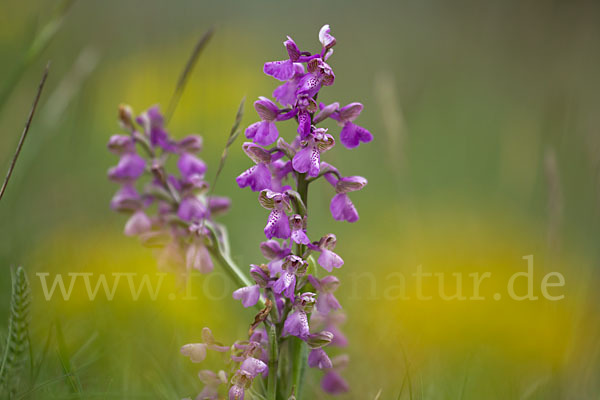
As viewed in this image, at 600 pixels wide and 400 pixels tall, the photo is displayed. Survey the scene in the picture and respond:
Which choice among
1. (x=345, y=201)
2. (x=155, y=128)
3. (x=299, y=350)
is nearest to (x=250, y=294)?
(x=299, y=350)

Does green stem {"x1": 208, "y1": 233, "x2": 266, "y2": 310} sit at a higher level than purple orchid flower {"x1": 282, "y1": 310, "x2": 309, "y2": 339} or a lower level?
higher

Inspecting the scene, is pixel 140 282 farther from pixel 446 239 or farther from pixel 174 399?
pixel 446 239

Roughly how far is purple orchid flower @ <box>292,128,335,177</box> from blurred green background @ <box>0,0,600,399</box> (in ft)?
1.38

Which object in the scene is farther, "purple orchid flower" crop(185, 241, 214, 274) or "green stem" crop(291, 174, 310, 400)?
"purple orchid flower" crop(185, 241, 214, 274)

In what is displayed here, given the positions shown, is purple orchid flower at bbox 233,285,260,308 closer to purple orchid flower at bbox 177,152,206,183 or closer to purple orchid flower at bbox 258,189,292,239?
purple orchid flower at bbox 258,189,292,239

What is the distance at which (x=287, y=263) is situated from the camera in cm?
105

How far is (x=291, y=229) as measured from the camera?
1075 millimetres

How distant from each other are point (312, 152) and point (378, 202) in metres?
2.33

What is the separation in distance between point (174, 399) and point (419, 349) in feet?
2.59

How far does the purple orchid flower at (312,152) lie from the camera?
1044 millimetres

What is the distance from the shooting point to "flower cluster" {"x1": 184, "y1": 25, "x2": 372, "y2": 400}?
105cm

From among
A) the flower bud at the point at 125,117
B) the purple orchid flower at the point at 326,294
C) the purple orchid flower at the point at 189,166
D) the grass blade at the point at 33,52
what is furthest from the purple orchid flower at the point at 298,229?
the grass blade at the point at 33,52

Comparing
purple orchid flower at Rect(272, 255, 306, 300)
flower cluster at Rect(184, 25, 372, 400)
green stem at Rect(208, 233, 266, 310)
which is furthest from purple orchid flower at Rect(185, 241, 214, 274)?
purple orchid flower at Rect(272, 255, 306, 300)

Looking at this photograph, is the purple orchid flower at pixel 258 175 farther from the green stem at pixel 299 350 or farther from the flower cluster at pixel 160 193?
the flower cluster at pixel 160 193
